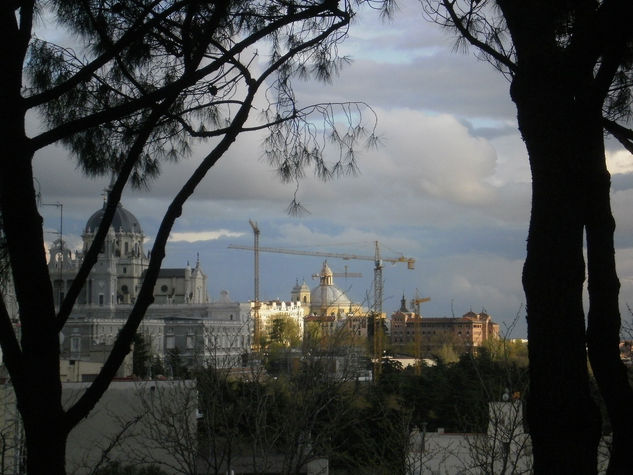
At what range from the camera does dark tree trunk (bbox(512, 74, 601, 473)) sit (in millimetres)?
3326

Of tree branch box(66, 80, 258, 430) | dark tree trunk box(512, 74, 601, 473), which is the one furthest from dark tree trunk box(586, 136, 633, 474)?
tree branch box(66, 80, 258, 430)

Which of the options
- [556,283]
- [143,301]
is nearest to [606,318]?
[556,283]

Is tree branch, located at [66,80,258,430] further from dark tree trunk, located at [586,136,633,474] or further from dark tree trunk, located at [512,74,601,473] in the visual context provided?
dark tree trunk, located at [586,136,633,474]

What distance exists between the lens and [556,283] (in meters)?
3.43

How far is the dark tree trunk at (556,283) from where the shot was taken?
3326mm

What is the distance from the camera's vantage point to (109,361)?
3783mm

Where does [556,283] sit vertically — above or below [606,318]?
above

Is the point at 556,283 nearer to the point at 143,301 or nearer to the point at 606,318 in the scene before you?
the point at 606,318

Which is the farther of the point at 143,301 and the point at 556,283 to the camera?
the point at 143,301

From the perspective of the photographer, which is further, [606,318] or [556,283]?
[606,318]

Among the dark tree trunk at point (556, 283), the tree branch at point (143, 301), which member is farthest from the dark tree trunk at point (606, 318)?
the tree branch at point (143, 301)

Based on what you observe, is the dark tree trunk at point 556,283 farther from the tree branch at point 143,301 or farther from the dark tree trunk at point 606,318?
the tree branch at point 143,301

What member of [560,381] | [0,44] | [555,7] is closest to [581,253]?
[560,381]

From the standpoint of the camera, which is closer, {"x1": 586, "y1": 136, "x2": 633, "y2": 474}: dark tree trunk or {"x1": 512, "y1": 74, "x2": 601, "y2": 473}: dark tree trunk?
{"x1": 512, "y1": 74, "x2": 601, "y2": 473}: dark tree trunk
